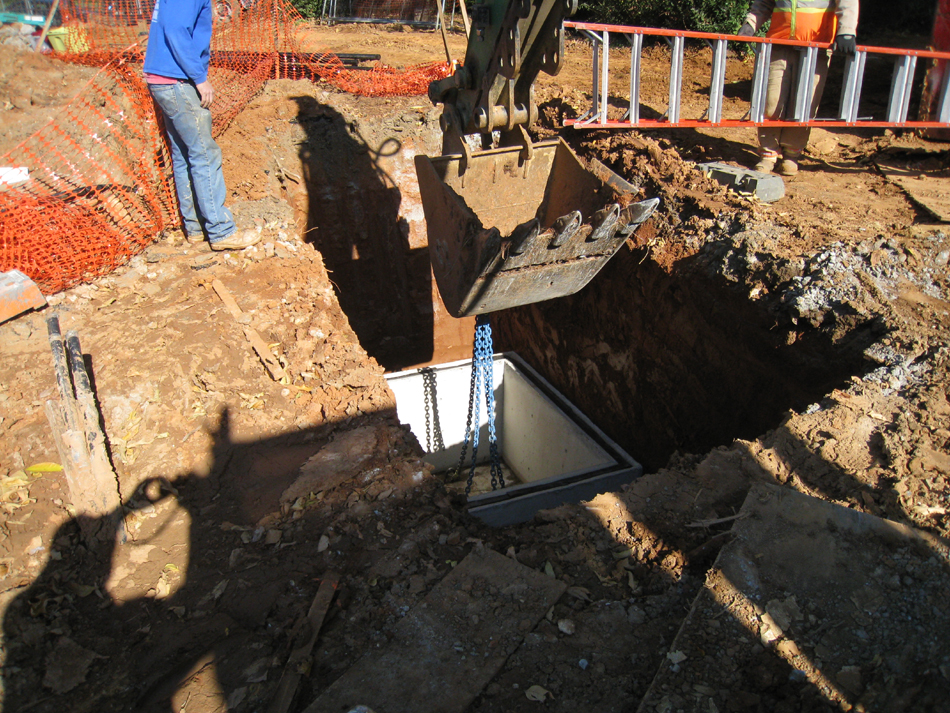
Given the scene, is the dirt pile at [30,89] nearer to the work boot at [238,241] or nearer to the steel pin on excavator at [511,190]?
the work boot at [238,241]

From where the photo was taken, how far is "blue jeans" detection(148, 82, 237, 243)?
4.61m

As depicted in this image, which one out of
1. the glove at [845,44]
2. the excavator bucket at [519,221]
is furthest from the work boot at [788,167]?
the excavator bucket at [519,221]

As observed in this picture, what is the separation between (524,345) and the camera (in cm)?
791

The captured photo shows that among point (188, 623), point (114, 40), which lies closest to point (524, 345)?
point (188, 623)

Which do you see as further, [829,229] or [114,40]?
[114,40]

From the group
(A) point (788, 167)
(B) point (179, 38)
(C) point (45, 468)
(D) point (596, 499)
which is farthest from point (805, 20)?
(C) point (45, 468)

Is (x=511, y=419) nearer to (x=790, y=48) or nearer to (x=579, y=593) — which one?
(x=579, y=593)

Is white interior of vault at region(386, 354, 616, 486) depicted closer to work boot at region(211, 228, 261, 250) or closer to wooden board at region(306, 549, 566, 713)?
work boot at region(211, 228, 261, 250)

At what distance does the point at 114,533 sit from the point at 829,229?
17.5 feet

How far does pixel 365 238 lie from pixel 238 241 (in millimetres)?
2468

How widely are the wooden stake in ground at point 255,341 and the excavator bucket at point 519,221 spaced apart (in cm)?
132

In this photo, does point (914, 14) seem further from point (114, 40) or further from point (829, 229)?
point (114, 40)

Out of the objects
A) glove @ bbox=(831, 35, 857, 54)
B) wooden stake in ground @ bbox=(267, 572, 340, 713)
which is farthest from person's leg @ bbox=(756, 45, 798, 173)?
wooden stake in ground @ bbox=(267, 572, 340, 713)

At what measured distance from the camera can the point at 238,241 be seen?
5.30 meters
